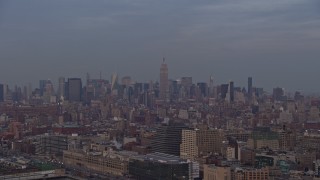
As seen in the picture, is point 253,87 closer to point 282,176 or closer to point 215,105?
point 215,105

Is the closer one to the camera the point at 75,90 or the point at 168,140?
the point at 168,140

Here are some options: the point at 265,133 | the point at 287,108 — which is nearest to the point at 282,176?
the point at 265,133

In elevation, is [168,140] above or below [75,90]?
below

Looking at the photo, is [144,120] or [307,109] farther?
[144,120]

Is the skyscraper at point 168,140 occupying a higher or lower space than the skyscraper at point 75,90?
lower

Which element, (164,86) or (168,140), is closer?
(168,140)

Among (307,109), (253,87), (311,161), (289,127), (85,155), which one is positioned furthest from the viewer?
(253,87)

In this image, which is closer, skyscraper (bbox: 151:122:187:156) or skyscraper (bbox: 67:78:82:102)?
skyscraper (bbox: 151:122:187:156)

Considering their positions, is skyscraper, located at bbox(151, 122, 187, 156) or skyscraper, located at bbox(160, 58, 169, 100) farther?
skyscraper, located at bbox(160, 58, 169, 100)

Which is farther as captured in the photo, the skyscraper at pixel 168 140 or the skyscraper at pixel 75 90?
the skyscraper at pixel 75 90

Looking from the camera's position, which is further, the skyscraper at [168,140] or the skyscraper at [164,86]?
the skyscraper at [164,86]

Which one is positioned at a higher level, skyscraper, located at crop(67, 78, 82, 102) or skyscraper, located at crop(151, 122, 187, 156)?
skyscraper, located at crop(67, 78, 82, 102)
